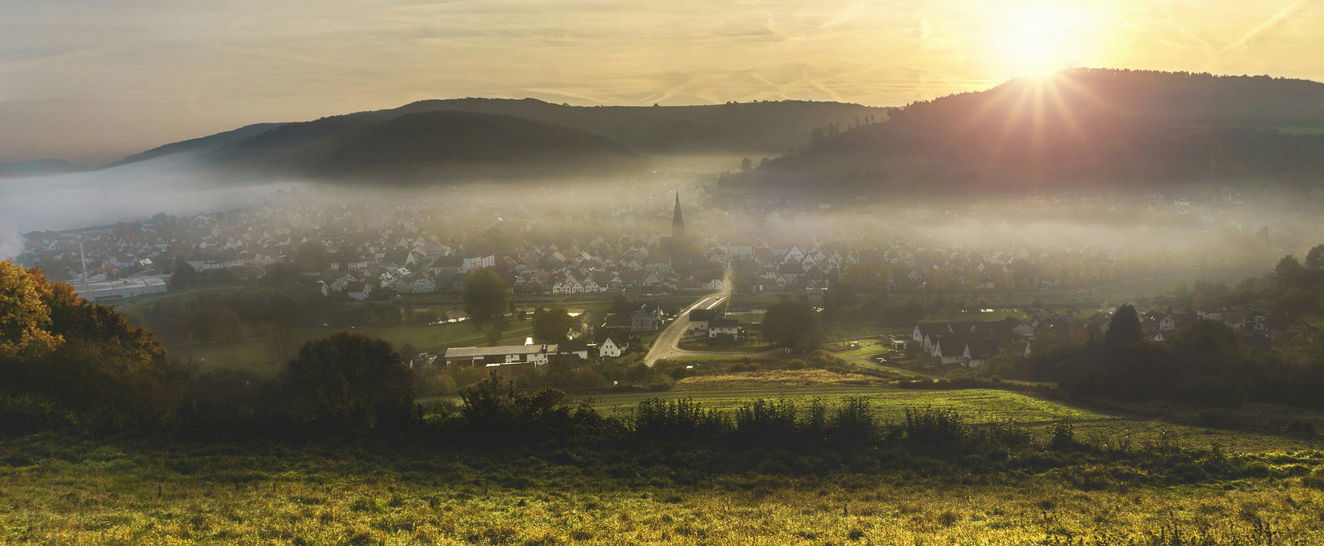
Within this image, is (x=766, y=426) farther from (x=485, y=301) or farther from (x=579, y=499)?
(x=485, y=301)

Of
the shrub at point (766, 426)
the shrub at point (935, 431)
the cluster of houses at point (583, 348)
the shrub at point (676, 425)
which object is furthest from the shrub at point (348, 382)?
the shrub at point (935, 431)

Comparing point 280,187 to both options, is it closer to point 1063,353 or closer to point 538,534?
point 1063,353

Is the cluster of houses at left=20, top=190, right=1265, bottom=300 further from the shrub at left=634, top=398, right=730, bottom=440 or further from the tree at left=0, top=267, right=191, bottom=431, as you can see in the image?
the shrub at left=634, top=398, right=730, bottom=440

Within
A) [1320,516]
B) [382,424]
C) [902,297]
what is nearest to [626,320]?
[902,297]

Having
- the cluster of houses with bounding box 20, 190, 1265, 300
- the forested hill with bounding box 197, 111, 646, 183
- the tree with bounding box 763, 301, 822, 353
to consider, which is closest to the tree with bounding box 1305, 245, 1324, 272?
the cluster of houses with bounding box 20, 190, 1265, 300

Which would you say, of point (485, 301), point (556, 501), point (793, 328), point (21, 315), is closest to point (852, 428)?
point (556, 501)
